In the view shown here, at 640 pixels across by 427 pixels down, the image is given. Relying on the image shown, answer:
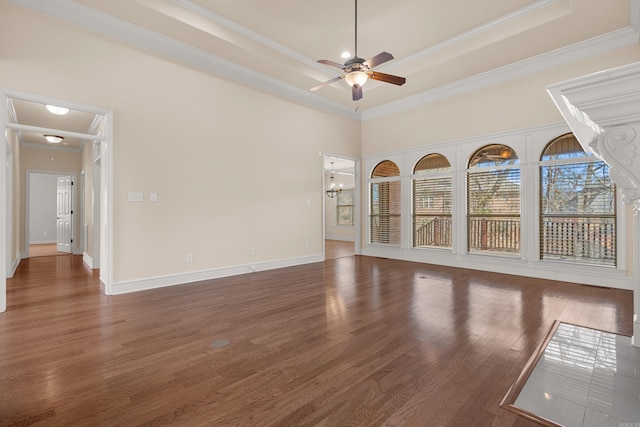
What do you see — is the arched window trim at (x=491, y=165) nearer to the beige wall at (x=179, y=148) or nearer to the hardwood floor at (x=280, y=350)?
the hardwood floor at (x=280, y=350)

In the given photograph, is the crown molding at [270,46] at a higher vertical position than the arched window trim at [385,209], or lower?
higher

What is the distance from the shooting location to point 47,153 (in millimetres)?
7754

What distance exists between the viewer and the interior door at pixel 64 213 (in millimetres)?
8084

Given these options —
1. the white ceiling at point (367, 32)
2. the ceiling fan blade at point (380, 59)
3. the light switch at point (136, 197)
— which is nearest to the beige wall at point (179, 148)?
the light switch at point (136, 197)

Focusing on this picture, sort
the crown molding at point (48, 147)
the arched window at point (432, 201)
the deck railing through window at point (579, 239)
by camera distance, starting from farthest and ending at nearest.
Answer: the crown molding at point (48, 147)
the arched window at point (432, 201)
the deck railing through window at point (579, 239)

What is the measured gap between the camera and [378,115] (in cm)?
721

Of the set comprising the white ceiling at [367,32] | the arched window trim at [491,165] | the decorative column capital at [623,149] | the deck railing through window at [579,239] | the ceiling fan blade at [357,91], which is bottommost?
the deck railing through window at [579,239]

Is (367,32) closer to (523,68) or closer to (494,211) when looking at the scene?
(523,68)

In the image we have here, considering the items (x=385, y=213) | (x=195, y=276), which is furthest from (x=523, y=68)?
(x=195, y=276)

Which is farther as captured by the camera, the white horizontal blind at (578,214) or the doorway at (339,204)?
the doorway at (339,204)

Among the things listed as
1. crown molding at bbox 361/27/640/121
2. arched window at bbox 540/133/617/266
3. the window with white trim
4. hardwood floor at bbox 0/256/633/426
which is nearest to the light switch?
hardwood floor at bbox 0/256/633/426

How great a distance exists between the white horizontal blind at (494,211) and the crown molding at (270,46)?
170 centimetres

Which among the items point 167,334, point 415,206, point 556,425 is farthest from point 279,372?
point 415,206

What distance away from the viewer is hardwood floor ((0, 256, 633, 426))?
5.40 ft
